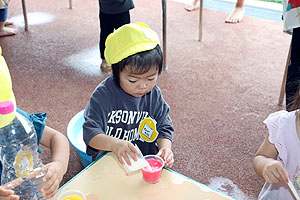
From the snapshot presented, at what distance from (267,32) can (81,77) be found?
1.69m

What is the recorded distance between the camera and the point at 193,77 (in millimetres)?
2475

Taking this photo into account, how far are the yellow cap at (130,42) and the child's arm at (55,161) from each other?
0.30 m

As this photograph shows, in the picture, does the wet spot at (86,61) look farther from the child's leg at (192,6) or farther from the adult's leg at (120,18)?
the child's leg at (192,6)

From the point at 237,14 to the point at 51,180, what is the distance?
Result: 2840 mm

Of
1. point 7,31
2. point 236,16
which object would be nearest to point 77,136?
point 7,31

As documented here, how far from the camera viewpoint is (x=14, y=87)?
232cm

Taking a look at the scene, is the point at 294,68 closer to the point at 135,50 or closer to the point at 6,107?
the point at 135,50

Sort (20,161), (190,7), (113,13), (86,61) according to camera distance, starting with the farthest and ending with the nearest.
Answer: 1. (190,7)
2. (86,61)
3. (113,13)
4. (20,161)

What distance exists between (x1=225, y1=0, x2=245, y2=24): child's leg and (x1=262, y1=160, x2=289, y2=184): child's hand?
8.20ft

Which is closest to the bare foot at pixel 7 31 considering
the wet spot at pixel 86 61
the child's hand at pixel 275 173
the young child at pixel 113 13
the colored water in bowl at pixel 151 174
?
the wet spot at pixel 86 61

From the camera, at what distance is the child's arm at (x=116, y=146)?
1.00 metres

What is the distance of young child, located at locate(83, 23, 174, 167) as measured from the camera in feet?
3.60

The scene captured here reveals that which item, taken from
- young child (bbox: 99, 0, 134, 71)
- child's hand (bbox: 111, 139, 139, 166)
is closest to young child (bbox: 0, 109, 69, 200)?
child's hand (bbox: 111, 139, 139, 166)

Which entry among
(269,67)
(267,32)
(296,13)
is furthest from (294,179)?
(267,32)
